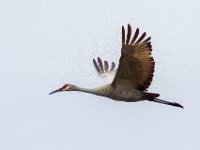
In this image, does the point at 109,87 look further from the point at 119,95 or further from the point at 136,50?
the point at 136,50

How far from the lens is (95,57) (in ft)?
102

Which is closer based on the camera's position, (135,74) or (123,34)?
(123,34)

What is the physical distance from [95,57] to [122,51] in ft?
22.5

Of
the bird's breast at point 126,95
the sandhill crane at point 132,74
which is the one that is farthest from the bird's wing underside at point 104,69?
the bird's breast at point 126,95

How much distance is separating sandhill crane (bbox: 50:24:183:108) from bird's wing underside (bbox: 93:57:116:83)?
3318 mm

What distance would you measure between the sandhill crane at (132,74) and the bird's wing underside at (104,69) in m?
3.32

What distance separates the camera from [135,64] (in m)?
24.9

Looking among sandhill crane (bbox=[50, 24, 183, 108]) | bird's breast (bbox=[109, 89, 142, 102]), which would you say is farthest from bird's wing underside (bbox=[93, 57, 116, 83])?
bird's breast (bbox=[109, 89, 142, 102])

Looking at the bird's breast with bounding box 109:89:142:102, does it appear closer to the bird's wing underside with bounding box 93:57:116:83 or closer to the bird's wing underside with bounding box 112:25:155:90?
the bird's wing underside with bounding box 112:25:155:90

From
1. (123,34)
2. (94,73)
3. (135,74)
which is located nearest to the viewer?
(123,34)

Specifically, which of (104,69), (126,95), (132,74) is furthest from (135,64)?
(104,69)

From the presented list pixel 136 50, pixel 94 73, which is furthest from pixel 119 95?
pixel 94 73

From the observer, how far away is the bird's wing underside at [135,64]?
2423 centimetres

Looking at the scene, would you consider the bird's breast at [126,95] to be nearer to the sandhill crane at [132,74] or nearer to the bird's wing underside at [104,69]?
the sandhill crane at [132,74]
